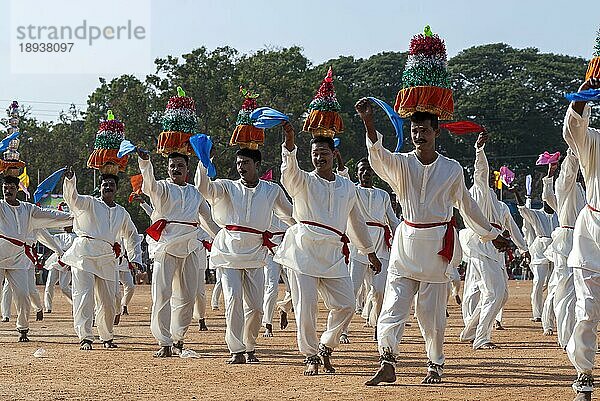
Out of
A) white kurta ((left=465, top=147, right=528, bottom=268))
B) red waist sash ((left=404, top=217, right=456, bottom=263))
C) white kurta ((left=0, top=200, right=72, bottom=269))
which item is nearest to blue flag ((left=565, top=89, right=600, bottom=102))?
red waist sash ((left=404, top=217, right=456, bottom=263))

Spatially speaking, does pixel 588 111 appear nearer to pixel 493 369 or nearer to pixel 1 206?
pixel 493 369

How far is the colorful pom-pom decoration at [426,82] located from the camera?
32.5 feet

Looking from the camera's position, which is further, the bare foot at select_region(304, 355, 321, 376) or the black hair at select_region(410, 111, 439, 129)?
the bare foot at select_region(304, 355, 321, 376)

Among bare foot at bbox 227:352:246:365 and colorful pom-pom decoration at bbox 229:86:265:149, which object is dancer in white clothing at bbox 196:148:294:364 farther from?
colorful pom-pom decoration at bbox 229:86:265:149

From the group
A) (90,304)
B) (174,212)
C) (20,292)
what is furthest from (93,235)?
(20,292)

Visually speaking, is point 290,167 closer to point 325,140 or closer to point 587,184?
point 325,140

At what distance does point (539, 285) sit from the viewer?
19750 millimetres

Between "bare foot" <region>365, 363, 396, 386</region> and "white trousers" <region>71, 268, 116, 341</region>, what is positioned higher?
"white trousers" <region>71, 268, 116, 341</region>

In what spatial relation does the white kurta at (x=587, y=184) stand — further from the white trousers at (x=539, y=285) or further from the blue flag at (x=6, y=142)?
the white trousers at (x=539, y=285)

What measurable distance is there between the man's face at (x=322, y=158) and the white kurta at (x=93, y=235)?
438 centimetres

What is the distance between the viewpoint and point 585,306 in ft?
28.3

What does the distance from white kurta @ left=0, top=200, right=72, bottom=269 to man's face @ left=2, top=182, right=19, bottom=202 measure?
Answer: 0.31 ft

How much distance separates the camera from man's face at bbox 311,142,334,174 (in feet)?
36.7

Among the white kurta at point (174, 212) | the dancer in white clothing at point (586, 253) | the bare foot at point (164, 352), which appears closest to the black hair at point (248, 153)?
the white kurta at point (174, 212)
